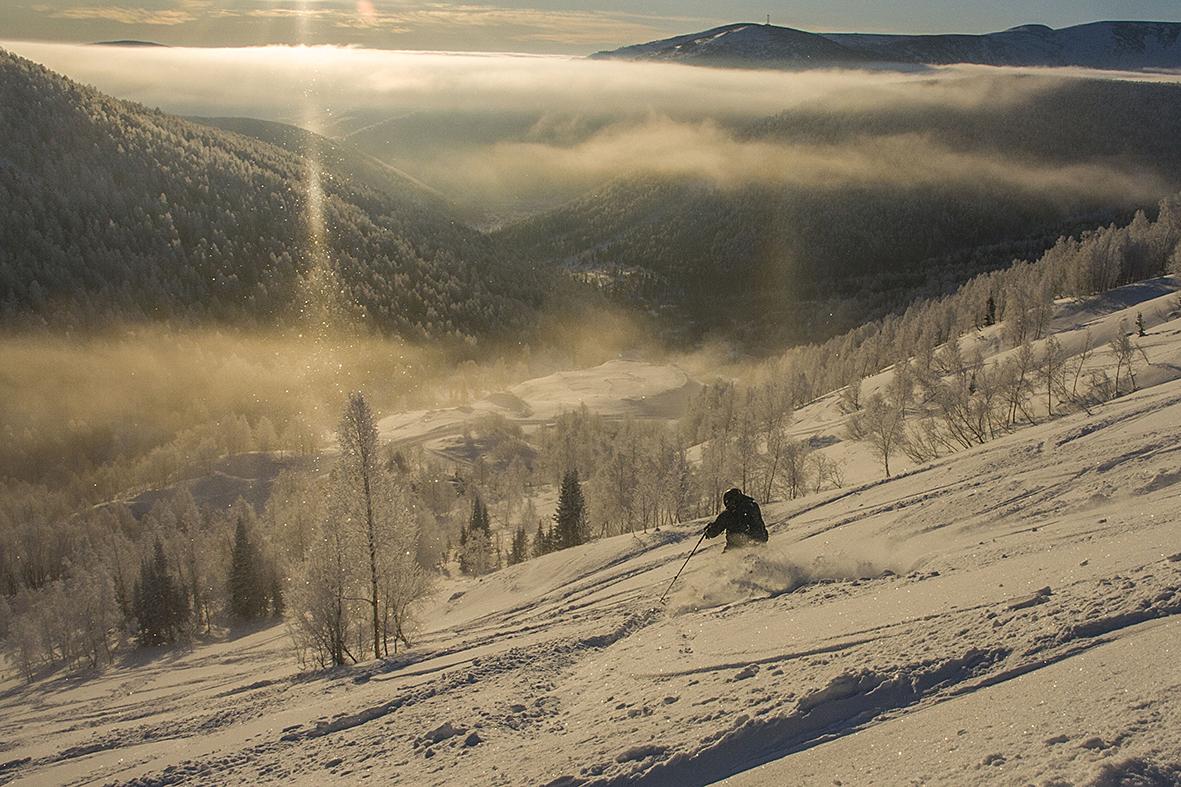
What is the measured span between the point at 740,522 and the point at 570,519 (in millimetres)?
38706

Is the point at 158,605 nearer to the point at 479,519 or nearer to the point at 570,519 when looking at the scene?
the point at 479,519

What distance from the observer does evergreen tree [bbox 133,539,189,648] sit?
61156 millimetres

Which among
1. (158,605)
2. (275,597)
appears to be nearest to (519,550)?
(275,597)

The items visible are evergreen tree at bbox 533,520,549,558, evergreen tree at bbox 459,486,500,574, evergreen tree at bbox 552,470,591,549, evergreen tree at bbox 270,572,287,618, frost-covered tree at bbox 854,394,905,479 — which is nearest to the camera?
frost-covered tree at bbox 854,394,905,479

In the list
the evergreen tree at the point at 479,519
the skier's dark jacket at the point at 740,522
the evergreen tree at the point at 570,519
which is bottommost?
the evergreen tree at the point at 479,519

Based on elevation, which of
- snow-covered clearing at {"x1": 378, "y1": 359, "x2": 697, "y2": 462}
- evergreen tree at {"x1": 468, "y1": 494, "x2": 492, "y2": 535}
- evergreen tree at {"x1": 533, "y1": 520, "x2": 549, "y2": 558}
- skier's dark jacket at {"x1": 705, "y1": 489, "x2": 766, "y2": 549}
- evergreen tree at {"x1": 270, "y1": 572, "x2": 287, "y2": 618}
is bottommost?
snow-covered clearing at {"x1": 378, "y1": 359, "x2": 697, "y2": 462}

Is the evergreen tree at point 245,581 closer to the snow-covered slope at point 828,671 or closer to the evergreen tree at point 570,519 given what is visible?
the evergreen tree at point 570,519

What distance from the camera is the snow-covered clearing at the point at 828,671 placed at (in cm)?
828

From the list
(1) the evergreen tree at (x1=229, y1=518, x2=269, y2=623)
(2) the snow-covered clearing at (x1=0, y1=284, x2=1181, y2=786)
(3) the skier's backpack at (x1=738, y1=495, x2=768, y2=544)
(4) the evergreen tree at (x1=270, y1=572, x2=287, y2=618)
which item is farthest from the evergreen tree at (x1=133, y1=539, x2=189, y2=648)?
(3) the skier's backpack at (x1=738, y1=495, x2=768, y2=544)

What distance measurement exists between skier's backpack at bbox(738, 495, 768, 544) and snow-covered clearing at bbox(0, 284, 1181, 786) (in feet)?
3.62

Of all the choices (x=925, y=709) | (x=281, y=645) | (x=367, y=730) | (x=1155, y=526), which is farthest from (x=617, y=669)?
(x=281, y=645)

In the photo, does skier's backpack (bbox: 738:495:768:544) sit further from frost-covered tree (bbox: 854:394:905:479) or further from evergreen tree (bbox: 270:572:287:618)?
evergreen tree (bbox: 270:572:287:618)

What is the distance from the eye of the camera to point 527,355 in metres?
185

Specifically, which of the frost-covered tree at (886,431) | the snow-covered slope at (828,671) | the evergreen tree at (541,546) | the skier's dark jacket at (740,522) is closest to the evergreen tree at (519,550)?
the evergreen tree at (541,546)
